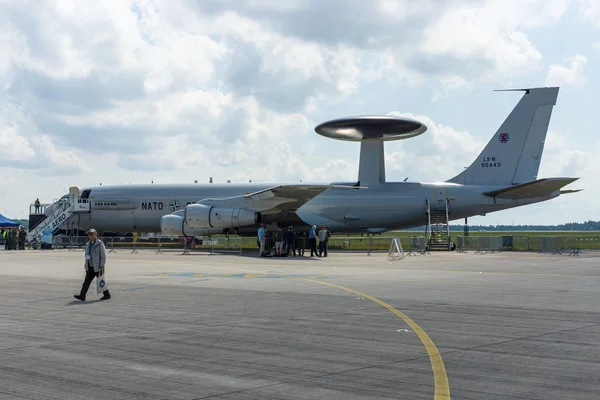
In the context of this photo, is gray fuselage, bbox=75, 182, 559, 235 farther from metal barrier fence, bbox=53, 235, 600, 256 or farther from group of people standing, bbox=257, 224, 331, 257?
group of people standing, bbox=257, 224, 331, 257

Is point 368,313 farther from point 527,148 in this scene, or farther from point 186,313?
point 527,148

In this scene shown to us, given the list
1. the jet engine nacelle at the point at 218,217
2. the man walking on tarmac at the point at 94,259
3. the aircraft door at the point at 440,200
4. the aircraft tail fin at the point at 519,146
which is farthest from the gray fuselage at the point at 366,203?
the man walking on tarmac at the point at 94,259

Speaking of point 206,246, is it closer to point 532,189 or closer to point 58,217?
point 58,217

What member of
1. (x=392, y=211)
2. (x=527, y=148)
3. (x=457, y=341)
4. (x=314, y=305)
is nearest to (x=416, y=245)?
(x=392, y=211)

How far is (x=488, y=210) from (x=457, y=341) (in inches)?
1268

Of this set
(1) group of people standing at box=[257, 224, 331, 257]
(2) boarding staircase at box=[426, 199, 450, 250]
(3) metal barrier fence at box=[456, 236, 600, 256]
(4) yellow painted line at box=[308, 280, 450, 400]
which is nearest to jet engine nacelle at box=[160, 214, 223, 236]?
(1) group of people standing at box=[257, 224, 331, 257]

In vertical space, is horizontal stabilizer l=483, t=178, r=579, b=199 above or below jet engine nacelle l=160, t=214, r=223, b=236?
above

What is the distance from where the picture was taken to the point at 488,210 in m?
39.6

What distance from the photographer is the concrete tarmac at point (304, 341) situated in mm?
6332

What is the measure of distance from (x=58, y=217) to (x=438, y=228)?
26890 mm

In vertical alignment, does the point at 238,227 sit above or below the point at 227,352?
above

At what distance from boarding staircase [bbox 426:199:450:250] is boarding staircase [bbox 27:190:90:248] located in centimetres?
2399

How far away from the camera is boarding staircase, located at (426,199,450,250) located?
128ft

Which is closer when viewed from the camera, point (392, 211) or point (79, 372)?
point (79, 372)
